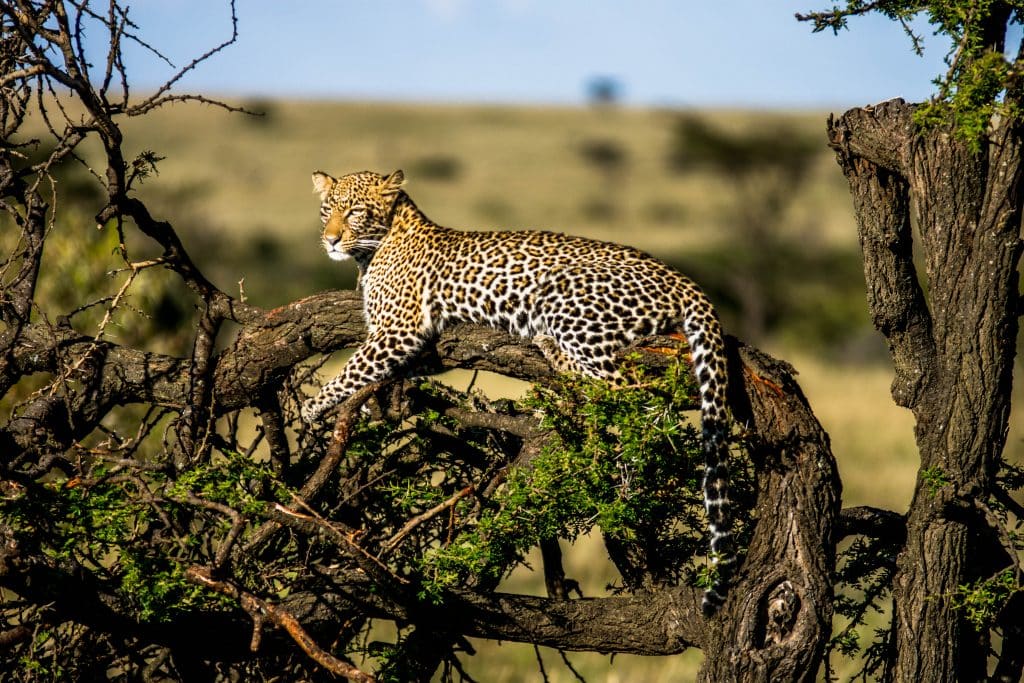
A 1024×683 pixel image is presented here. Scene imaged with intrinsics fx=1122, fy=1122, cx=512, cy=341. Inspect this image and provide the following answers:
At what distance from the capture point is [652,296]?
21.1ft

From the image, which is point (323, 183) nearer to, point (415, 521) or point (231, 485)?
point (231, 485)

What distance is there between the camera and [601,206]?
60.1 metres

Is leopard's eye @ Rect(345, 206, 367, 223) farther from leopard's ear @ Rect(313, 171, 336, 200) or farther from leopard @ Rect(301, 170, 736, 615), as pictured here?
leopard's ear @ Rect(313, 171, 336, 200)

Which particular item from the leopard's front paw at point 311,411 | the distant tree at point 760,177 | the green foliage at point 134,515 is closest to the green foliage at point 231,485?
the green foliage at point 134,515

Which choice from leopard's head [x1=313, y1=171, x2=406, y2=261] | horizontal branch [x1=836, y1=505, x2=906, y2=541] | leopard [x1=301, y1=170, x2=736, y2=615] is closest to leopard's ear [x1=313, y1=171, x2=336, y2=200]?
leopard's head [x1=313, y1=171, x2=406, y2=261]

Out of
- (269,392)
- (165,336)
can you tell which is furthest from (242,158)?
(269,392)

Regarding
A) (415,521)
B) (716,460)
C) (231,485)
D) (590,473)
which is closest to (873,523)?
(716,460)

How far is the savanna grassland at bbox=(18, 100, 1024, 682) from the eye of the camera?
18.6 metres

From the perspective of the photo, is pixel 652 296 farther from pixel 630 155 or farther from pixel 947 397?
pixel 630 155

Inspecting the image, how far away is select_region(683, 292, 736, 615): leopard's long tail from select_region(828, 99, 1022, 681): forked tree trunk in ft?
2.86

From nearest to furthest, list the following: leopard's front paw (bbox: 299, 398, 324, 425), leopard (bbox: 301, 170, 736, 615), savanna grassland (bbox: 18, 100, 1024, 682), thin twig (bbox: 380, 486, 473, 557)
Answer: thin twig (bbox: 380, 486, 473, 557), leopard (bbox: 301, 170, 736, 615), leopard's front paw (bbox: 299, 398, 324, 425), savanna grassland (bbox: 18, 100, 1024, 682)

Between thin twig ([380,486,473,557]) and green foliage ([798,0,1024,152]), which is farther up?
green foliage ([798,0,1024,152])

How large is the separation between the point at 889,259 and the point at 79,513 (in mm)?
4188

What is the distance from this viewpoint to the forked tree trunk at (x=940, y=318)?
531cm
